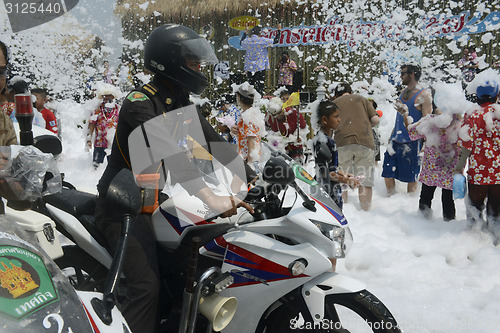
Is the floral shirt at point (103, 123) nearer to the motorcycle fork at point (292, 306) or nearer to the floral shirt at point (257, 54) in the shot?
the floral shirt at point (257, 54)

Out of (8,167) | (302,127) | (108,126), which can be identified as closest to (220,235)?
(8,167)

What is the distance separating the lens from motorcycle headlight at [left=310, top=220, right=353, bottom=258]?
2.34 meters

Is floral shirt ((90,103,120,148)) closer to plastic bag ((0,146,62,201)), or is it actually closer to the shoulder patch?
the shoulder patch

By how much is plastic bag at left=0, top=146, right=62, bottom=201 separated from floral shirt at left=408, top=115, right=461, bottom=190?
4994mm

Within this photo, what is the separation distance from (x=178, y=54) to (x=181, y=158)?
676mm

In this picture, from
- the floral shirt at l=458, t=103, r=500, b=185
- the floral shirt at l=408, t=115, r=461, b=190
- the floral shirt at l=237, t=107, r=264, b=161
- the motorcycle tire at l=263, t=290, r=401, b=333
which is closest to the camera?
the motorcycle tire at l=263, t=290, r=401, b=333

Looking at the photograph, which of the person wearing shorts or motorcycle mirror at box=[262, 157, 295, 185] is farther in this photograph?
the person wearing shorts

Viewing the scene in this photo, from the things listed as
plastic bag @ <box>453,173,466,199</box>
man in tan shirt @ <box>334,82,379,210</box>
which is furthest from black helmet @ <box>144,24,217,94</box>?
man in tan shirt @ <box>334,82,379,210</box>

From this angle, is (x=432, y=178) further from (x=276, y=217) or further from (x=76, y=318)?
(x=76, y=318)

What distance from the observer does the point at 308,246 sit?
7.63ft

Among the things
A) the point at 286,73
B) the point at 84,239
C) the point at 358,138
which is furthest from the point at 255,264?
the point at 286,73

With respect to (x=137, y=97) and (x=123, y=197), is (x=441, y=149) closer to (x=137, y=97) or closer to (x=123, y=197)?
(x=137, y=97)

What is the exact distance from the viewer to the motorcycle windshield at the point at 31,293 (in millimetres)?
1119

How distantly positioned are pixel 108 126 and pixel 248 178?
7805mm
